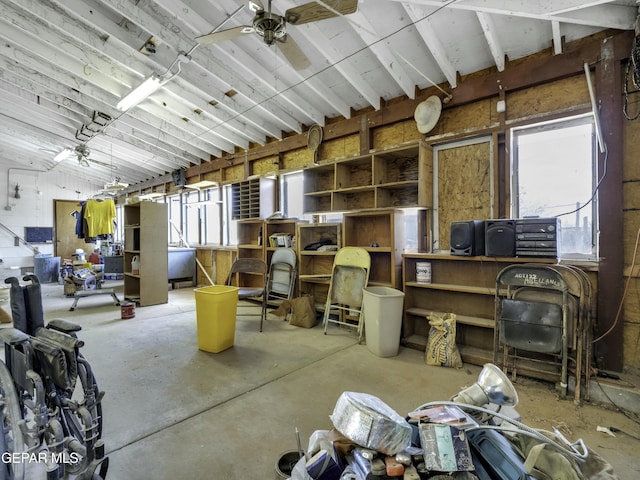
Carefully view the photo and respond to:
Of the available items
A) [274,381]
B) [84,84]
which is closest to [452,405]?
[274,381]

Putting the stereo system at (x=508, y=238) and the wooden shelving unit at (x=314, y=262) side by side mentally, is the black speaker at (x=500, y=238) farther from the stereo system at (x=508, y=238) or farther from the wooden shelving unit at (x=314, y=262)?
the wooden shelving unit at (x=314, y=262)

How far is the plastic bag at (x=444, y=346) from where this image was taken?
9.30 feet

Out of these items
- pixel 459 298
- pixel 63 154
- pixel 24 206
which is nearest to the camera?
pixel 459 298

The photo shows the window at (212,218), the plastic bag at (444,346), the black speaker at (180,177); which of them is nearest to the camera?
the plastic bag at (444,346)

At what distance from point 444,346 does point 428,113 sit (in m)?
2.54

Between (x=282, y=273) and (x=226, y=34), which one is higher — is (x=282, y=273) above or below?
below

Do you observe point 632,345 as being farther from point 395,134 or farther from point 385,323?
point 395,134

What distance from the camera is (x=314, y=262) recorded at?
15.5ft

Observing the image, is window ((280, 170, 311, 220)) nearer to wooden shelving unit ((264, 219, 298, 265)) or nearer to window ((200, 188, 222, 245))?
wooden shelving unit ((264, 219, 298, 265))

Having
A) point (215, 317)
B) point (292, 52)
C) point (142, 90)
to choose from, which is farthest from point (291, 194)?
point (292, 52)

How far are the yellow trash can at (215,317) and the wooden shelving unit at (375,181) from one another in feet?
A: 6.03

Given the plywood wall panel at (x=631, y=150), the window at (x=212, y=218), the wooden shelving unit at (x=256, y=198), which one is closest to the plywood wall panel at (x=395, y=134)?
the plywood wall panel at (x=631, y=150)

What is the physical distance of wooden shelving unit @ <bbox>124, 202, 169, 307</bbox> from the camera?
16.6ft

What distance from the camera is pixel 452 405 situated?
52.3 inches
